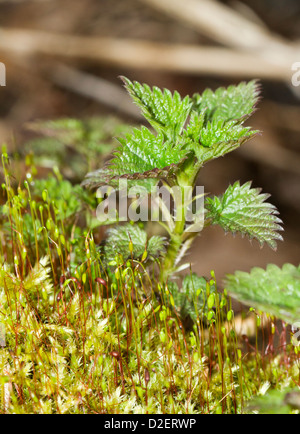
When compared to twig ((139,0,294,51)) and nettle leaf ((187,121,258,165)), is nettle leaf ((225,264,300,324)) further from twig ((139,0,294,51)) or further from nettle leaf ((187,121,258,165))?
twig ((139,0,294,51))

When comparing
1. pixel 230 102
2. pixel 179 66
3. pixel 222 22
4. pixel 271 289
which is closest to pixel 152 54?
pixel 179 66

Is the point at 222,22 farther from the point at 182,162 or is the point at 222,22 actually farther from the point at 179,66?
the point at 182,162

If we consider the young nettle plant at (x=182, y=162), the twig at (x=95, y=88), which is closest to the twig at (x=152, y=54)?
the twig at (x=95, y=88)

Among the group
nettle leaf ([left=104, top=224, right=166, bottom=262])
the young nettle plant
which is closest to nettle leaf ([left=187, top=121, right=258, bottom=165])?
the young nettle plant

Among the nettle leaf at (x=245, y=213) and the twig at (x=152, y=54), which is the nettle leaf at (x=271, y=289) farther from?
the twig at (x=152, y=54)

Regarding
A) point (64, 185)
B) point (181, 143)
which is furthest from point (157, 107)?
point (64, 185)
